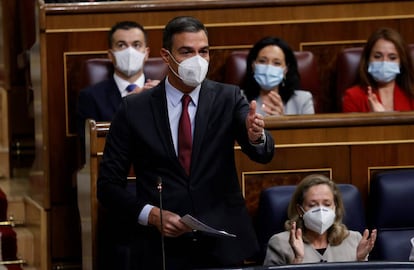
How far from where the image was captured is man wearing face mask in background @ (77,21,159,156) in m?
2.59

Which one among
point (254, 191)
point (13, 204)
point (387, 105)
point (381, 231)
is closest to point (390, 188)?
point (381, 231)

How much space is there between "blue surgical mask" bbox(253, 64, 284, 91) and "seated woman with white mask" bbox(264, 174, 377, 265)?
0.58 metres

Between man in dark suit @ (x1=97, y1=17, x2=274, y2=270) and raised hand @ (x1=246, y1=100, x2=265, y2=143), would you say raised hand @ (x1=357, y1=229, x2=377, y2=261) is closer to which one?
man in dark suit @ (x1=97, y1=17, x2=274, y2=270)

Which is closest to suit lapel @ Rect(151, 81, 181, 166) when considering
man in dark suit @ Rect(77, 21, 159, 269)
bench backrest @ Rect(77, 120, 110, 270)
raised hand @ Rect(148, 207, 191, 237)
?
raised hand @ Rect(148, 207, 191, 237)

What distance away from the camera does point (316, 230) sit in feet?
6.84

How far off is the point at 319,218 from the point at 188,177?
289mm

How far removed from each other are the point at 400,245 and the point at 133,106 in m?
0.62

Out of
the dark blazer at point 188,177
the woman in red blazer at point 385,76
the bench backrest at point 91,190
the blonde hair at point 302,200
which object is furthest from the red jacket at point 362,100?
the dark blazer at point 188,177

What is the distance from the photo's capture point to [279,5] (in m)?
2.97

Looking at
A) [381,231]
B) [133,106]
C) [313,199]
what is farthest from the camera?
[381,231]

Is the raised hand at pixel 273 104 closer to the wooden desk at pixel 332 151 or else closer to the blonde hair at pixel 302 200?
the wooden desk at pixel 332 151

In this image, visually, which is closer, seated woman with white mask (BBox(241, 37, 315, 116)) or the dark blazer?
the dark blazer

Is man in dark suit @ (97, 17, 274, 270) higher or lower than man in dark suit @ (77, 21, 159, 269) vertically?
lower

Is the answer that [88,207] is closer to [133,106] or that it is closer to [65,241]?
[133,106]
